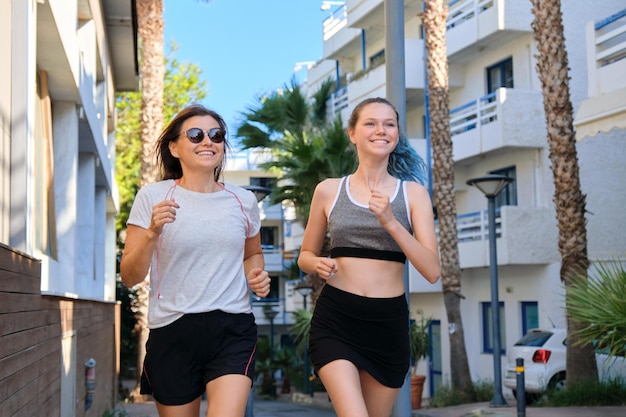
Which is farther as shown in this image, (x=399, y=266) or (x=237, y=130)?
(x=237, y=130)

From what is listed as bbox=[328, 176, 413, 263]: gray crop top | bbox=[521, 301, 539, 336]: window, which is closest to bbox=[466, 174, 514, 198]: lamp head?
bbox=[521, 301, 539, 336]: window

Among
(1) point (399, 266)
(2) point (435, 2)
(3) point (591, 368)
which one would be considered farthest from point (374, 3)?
(1) point (399, 266)

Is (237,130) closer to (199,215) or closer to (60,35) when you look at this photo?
(60,35)

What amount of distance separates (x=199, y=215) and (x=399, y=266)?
1.04 meters

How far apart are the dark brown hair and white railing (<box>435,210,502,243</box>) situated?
71.9 ft

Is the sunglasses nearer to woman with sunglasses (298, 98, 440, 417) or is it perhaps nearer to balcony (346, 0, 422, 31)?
woman with sunglasses (298, 98, 440, 417)

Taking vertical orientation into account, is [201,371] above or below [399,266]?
below

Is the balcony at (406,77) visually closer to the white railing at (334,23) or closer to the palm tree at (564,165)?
the white railing at (334,23)

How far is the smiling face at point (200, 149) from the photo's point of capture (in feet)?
15.0

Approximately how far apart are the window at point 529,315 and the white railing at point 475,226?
2069 mm

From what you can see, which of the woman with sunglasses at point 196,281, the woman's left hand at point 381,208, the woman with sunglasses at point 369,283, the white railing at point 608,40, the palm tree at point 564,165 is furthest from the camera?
the palm tree at point 564,165

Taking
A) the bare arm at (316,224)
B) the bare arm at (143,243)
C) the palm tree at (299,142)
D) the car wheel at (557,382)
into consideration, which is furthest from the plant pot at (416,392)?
the bare arm at (143,243)

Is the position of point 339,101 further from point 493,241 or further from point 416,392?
point 493,241

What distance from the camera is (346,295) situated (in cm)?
483
